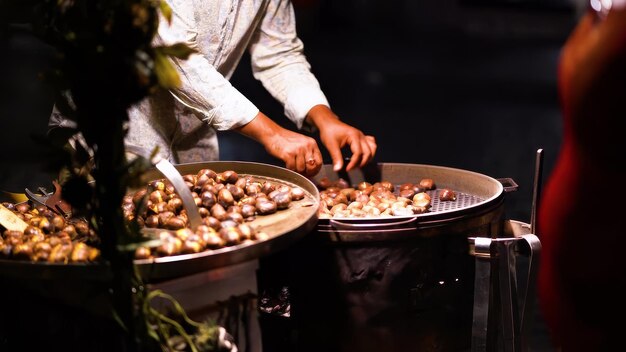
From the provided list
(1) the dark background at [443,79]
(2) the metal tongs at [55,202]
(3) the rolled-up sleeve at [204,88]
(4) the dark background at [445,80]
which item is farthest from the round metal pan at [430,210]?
(1) the dark background at [443,79]

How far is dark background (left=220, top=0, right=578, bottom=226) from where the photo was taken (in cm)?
682

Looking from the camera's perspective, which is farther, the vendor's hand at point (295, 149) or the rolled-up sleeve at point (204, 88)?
the rolled-up sleeve at point (204, 88)

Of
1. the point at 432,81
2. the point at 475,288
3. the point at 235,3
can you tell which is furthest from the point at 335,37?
the point at 475,288

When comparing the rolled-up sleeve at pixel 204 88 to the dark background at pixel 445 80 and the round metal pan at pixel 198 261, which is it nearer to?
the round metal pan at pixel 198 261

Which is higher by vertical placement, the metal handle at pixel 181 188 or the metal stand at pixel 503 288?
the metal handle at pixel 181 188

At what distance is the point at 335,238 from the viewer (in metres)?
2.29

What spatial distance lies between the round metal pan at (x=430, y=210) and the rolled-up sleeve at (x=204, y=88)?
1.38 feet

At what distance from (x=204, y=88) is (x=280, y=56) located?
2.20 ft

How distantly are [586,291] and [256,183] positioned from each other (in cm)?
116

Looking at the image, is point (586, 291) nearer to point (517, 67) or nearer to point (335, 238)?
point (335, 238)

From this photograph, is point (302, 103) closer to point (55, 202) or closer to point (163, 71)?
point (55, 202)

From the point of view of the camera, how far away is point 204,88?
9.41 feet

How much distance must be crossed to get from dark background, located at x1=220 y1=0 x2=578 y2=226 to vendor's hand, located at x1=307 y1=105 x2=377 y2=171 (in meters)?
1.71

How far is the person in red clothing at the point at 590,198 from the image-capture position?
4.99 ft
